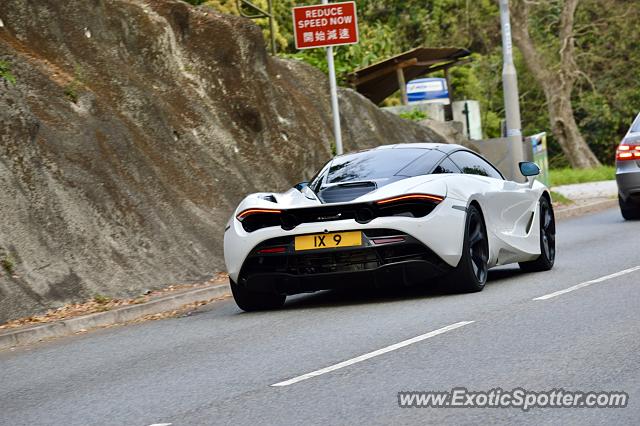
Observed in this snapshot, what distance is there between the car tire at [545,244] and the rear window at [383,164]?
1.93 meters

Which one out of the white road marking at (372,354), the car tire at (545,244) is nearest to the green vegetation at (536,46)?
the car tire at (545,244)

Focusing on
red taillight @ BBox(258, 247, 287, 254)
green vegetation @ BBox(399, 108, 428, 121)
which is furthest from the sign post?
green vegetation @ BBox(399, 108, 428, 121)

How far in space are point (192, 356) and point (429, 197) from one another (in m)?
2.74

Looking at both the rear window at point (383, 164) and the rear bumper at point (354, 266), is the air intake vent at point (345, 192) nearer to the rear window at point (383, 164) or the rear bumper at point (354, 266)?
the rear window at point (383, 164)

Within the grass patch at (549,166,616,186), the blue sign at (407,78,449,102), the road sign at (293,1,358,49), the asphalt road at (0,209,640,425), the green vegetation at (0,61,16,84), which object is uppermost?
the road sign at (293,1,358,49)

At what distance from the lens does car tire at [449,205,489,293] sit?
36.0 ft

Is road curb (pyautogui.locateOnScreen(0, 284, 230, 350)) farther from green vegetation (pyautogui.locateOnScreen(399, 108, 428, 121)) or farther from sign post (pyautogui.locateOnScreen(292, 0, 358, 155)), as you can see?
green vegetation (pyautogui.locateOnScreen(399, 108, 428, 121))

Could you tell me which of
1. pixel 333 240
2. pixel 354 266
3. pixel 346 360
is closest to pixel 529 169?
pixel 354 266

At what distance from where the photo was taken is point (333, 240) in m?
10.6

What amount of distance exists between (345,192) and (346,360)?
313 cm

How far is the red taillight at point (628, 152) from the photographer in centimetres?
1945

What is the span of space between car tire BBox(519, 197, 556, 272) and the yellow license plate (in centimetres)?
319

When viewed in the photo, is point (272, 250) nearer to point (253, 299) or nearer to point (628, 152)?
point (253, 299)

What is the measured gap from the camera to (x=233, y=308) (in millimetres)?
12258
